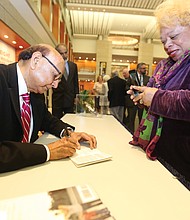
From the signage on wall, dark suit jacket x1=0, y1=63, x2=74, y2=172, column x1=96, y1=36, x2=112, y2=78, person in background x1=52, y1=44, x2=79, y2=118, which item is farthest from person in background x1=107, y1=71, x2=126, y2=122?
column x1=96, y1=36, x2=112, y2=78

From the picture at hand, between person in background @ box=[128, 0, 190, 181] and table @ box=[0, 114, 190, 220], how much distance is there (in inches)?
5.5

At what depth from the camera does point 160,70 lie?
133 centimetres

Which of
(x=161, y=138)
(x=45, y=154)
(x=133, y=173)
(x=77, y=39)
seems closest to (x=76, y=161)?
(x=45, y=154)

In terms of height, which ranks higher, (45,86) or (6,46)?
(6,46)

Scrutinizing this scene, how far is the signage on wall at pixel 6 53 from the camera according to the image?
371 centimetres

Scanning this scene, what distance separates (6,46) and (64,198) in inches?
155

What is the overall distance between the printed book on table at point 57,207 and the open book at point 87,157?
29 cm

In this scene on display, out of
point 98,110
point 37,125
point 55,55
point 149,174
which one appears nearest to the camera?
point 149,174

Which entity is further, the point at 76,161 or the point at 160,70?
the point at 160,70

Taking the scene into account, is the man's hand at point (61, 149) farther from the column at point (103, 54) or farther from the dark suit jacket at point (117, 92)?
the column at point (103, 54)

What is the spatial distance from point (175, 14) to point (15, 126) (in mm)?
1001

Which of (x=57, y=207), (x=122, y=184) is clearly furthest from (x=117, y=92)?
(x=57, y=207)

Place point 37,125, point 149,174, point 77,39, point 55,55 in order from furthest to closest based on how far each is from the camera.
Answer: point 77,39 < point 37,125 < point 55,55 < point 149,174

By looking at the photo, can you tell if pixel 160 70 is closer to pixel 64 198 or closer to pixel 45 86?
pixel 45 86
